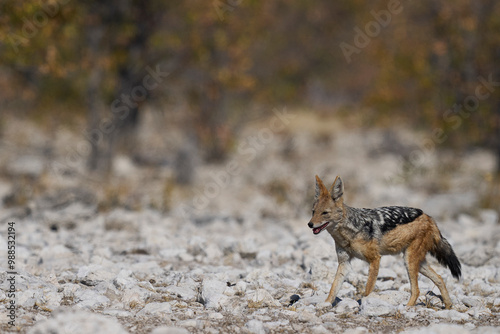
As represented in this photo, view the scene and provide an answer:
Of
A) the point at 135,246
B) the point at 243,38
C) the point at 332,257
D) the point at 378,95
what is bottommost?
the point at 332,257

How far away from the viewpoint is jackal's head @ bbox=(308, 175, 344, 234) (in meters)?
5.94

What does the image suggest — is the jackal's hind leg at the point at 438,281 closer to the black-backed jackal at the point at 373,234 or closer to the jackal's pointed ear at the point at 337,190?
the black-backed jackal at the point at 373,234

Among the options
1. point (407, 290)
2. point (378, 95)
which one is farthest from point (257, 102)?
point (407, 290)

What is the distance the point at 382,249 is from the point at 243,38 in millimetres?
11003

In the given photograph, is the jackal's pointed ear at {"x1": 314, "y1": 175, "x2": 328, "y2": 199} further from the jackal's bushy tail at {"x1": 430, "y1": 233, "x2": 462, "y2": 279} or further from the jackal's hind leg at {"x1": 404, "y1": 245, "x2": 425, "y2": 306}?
the jackal's bushy tail at {"x1": 430, "y1": 233, "x2": 462, "y2": 279}

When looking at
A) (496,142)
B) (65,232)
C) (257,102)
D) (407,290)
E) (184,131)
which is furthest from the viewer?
(257,102)

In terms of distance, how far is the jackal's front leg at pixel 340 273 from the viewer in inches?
243

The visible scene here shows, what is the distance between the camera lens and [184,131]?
18.2 metres

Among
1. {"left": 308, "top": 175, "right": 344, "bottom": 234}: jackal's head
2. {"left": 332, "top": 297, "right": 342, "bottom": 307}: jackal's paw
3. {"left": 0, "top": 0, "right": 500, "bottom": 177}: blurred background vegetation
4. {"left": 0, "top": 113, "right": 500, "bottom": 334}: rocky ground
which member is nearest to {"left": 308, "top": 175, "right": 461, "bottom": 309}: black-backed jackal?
{"left": 308, "top": 175, "right": 344, "bottom": 234}: jackal's head

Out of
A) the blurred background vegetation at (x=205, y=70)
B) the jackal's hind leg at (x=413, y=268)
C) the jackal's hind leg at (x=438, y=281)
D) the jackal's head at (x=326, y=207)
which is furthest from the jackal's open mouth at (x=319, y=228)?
the blurred background vegetation at (x=205, y=70)

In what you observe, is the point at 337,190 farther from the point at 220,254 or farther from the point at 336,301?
the point at 220,254

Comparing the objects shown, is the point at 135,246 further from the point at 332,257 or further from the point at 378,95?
the point at 378,95

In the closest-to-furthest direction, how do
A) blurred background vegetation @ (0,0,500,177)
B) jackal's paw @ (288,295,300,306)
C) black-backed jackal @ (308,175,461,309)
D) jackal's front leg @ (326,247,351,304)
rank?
black-backed jackal @ (308,175,461,309) < jackal's front leg @ (326,247,351,304) < jackal's paw @ (288,295,300,306) < blurred background vegetation @ (0,0,500,177)

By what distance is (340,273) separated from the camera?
6207 millimetres
